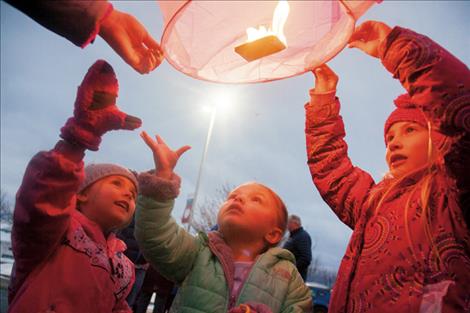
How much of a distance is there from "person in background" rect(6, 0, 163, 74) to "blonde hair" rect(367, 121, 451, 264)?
1.24 metres

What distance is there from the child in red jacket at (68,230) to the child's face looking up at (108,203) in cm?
9

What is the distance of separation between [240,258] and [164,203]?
1.97ft

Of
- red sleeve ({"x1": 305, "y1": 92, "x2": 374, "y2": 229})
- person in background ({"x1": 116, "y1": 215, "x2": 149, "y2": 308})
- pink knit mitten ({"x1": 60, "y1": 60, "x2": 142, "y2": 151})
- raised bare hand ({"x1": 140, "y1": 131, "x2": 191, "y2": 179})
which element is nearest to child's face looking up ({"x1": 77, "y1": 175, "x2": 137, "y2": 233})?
raised bare hand ({"x1": 140, "y1": 131, "x2": 191, "y2": 179})

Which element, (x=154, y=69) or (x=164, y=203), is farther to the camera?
(x=164, y=203)

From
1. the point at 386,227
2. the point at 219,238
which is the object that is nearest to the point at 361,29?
the point at 386,227

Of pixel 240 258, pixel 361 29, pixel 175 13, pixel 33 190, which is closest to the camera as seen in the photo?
pixel 175 13

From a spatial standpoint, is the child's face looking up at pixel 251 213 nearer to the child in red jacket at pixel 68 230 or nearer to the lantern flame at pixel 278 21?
the child in red jacket at pixel 68 230

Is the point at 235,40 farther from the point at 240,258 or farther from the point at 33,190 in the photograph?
the point at 240,258

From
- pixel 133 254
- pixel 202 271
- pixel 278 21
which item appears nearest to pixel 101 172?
pixel 202 271

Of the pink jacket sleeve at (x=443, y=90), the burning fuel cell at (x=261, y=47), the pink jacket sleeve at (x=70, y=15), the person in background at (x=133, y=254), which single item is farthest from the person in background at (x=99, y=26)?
the person in background at (x=133, y=254)

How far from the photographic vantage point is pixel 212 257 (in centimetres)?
225

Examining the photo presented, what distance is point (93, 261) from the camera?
2.12 m

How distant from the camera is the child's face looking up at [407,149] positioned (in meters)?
1.86

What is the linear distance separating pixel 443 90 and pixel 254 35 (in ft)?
2.59
